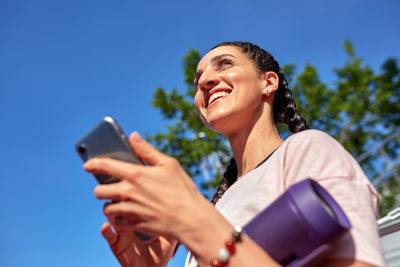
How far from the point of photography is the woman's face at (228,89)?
6.04ft

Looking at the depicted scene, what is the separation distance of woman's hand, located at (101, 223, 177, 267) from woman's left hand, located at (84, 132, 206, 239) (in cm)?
70

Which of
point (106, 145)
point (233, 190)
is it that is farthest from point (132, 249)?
point (106, 145)

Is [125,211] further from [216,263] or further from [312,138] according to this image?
[312,138]

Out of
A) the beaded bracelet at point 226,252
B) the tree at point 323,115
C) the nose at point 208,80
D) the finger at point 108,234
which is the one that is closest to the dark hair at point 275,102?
the nose at point 208,80

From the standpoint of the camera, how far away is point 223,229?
0.87 m

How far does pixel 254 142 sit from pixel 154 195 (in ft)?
3.79

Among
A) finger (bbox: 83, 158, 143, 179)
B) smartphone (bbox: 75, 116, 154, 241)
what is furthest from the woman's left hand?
smartphone (bbox: 75, 116, 154, 241)

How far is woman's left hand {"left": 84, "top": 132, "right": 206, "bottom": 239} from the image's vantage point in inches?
33.9

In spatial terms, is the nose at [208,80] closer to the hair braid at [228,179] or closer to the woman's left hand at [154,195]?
the hair braid at [228,179]

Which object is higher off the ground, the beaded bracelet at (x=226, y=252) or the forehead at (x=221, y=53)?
the forehead at (x=221, y=53)

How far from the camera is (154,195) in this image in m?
0.86

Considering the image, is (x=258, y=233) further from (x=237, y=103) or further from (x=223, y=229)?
(x=237, y=103)

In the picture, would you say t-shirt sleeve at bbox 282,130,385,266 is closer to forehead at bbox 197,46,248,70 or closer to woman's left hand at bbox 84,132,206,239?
woman's left hand at bbox 84,132,206,239

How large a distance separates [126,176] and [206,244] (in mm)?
307
